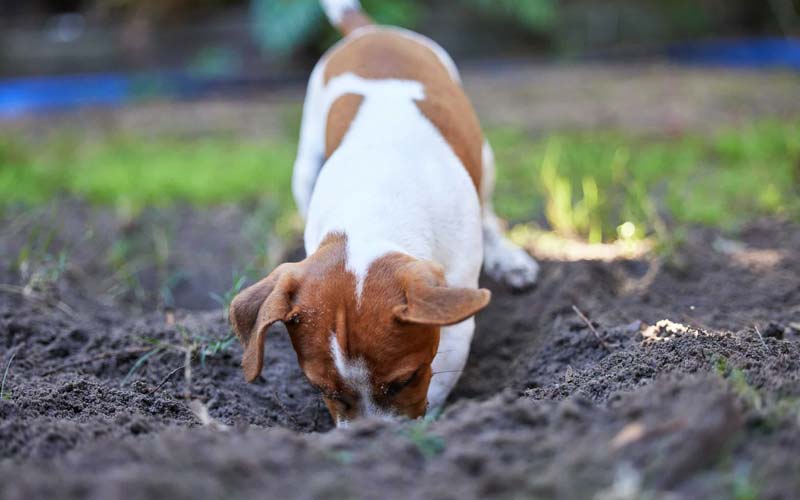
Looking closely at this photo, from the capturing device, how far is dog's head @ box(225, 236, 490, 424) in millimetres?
3041

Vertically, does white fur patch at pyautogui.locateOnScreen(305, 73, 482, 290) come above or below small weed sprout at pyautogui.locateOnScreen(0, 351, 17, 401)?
above

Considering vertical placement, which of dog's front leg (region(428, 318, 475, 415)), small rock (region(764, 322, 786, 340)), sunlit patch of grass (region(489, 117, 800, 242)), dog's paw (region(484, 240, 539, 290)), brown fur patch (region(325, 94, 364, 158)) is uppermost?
brown fur patch (region(325, 94, 364, 158))

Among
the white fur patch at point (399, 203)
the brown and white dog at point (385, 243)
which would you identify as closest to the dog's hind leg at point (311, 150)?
the brown and white dog at point (385, 243)

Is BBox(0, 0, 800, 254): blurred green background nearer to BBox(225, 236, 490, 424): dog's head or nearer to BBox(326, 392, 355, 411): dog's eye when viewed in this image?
BBox(225, 236, 490, 424): dog's head

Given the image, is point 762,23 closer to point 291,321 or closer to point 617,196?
point 617,196

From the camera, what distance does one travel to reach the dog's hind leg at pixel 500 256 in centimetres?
471

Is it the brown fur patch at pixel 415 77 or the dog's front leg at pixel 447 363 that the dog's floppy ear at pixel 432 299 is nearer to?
the dog's front leg at pixel 447 363

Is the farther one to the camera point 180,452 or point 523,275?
point 523,275

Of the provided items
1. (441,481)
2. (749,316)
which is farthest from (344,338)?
(749,316)

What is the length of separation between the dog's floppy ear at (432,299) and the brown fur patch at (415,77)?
1211 millimetres

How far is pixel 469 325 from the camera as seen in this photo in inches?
146

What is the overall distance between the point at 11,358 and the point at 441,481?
2084mm

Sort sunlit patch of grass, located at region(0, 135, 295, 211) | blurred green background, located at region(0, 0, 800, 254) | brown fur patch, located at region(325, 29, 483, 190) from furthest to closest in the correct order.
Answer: sunlit patch of grass, located at region(0, 135, 295, 211) < blurred green background, located at region(0, 0, 800, 254) < brown fur patch, located at region(325, 29, 483, 190)

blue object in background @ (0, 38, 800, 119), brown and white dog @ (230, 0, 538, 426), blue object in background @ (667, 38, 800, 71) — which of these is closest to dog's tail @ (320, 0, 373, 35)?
brown and white dog @ (230, 0, 538, 426)
